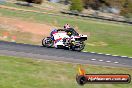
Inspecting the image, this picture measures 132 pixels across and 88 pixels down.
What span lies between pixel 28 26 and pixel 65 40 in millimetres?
17764

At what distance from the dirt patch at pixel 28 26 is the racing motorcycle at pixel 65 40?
13.8 meters

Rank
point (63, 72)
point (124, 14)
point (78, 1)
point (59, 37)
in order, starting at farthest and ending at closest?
point (124, 14) < point (78, 1) < point (59, 37) < point (63, 72)

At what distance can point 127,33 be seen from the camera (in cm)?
5594

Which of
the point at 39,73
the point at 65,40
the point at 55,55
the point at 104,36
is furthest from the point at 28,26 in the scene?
the point at 39,73

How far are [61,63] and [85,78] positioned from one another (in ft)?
29.3

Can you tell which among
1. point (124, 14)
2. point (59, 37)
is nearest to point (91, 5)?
point (124, 14)

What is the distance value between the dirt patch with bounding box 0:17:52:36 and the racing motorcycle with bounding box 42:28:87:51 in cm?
1383

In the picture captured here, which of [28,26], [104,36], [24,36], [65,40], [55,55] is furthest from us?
[104,36]

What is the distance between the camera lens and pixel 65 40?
31.2m

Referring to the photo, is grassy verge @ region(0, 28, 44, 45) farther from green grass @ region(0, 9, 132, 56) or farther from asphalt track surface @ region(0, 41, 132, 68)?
asphalt track surface @ region(0, 41, 132, 68)

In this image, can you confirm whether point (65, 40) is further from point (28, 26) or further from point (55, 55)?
point (28, 26)

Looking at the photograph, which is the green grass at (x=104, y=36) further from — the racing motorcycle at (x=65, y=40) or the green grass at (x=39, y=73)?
the green grass at (x=39, y=73)

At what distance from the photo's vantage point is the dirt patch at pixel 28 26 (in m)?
45.6

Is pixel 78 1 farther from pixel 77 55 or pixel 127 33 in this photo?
pixel 77 55
